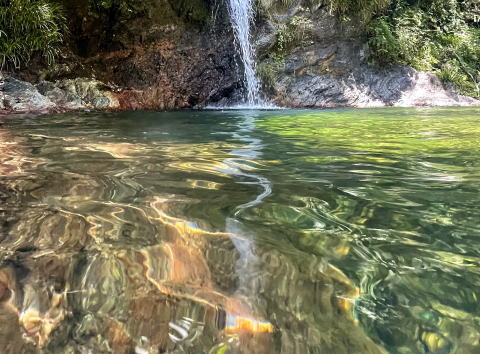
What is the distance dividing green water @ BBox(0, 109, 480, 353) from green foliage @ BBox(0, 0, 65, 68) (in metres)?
5.85

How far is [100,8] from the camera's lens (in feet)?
27.3

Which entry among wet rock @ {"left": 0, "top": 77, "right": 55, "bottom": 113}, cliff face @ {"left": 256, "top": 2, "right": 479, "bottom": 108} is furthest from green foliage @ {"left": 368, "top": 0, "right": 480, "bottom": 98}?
wet rock @ {"left": 0, "top": 77, "right": 55, "bottom": 113}

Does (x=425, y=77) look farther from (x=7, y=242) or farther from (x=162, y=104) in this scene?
→ (x=7, y=242)

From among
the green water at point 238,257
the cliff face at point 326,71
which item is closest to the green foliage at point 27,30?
the cliff face at point 326,71

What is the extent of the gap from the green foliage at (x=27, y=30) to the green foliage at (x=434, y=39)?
7018mm

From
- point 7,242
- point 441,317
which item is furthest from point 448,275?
point 7,242

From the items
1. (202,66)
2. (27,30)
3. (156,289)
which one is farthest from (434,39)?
(156,289)

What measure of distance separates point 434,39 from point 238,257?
1204 centimetres

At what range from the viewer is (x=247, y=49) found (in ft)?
30.8

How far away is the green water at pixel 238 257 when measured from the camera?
958 mm

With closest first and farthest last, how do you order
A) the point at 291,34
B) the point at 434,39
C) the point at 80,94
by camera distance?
the point at 80,94 < the point at 291,34 < the point at 434,39

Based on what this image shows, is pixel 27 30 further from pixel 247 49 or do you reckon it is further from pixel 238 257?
pixel 238 257

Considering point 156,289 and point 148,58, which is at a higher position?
point 148,58

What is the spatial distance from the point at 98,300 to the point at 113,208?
653mm
